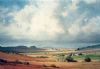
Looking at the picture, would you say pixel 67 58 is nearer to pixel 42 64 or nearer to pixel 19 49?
pixel 42 64

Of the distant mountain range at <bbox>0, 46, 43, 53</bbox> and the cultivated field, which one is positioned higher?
the distant mountain range at <bbox>0, 46, 43, 53</bbox>

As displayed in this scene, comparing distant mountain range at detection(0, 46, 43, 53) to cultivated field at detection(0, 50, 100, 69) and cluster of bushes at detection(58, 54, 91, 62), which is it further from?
cluster of bushes at detection(58, 54, 91, 62)

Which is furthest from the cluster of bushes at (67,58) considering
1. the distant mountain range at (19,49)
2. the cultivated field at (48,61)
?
the distant mountain range at (19,49)

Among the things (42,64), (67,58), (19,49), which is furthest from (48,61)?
(19,49)

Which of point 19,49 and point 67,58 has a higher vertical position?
point 19,49

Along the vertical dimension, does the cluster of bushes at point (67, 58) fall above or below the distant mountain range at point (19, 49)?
below

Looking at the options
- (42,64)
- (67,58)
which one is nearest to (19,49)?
(42,64)

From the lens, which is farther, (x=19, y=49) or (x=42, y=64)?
(x=19, y=49)

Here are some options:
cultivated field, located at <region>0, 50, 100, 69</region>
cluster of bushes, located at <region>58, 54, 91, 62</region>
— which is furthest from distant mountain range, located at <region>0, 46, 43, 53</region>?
cluster of bushes, located at <region>58, 54, 91, 62</region>

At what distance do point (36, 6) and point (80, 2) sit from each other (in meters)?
0.80

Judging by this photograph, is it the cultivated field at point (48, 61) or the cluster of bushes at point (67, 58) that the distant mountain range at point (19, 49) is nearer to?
the cultivated field at point (48, 61)

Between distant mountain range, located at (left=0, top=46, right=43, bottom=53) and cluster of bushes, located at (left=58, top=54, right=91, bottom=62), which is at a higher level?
distant mountain range, located at (left=0, top=46, right=43, bottom=53)

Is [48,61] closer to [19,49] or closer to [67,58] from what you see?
[67,58]

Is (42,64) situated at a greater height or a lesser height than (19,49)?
lesser
